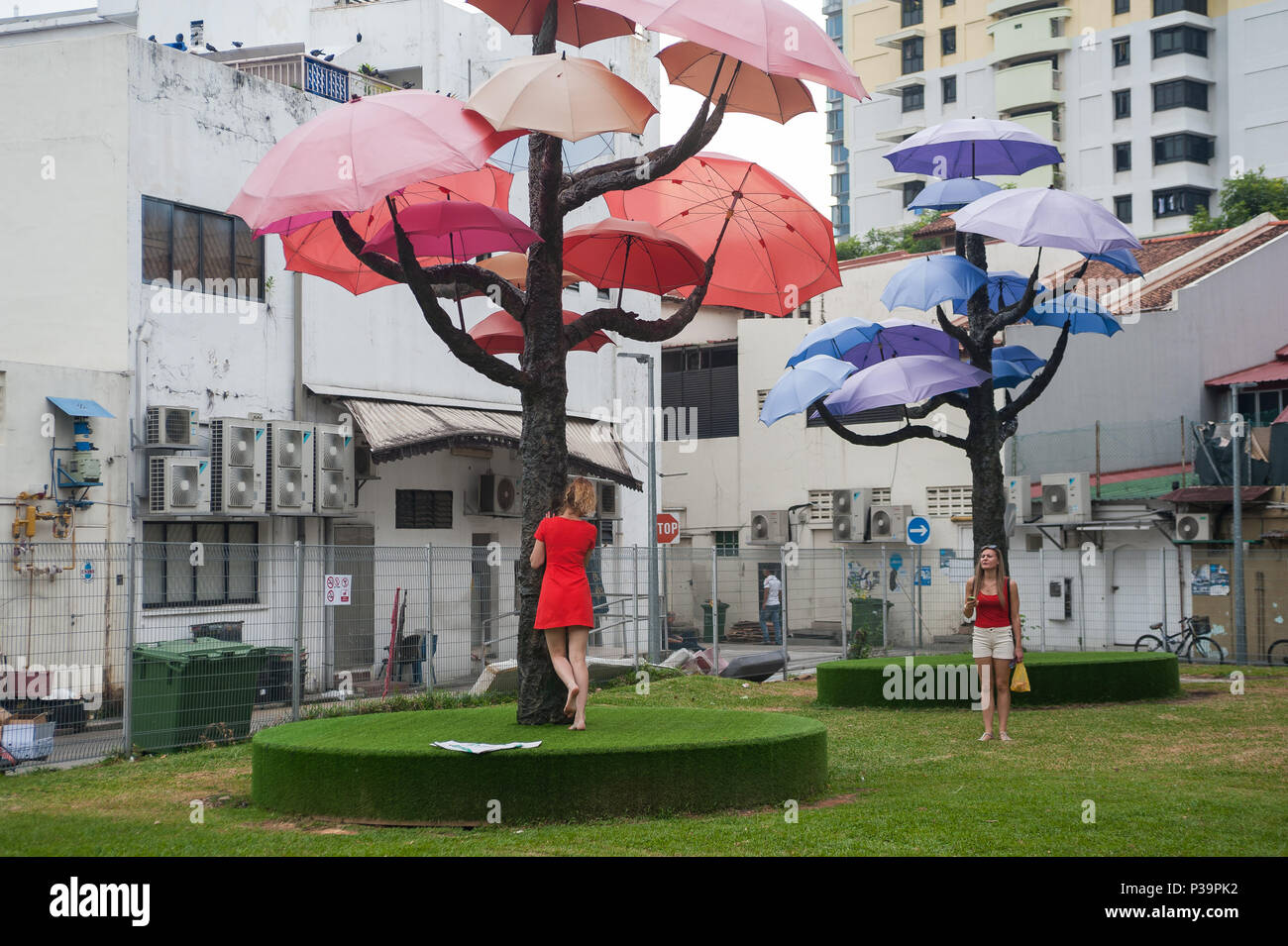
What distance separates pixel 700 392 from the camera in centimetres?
3959

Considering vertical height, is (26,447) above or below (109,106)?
below

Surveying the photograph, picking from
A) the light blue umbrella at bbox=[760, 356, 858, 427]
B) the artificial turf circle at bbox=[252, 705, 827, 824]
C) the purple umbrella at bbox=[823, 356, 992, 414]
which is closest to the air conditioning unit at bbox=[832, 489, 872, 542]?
the light blue umbrella at bbox=[760, 356, 858, 427]

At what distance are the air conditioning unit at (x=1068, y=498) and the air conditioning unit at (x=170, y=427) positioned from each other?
707 inches

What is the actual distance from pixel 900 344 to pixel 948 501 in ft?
53.3

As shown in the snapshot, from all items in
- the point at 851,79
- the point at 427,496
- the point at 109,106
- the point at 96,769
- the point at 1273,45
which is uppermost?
the point at 1273,45

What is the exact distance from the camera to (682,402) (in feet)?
131

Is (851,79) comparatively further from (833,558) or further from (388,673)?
(833,558)

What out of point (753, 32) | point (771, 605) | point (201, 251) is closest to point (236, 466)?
point (201, 251)

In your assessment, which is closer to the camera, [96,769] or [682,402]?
[96,769]

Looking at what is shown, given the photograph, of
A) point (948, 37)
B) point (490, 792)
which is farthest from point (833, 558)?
point (948, 37)

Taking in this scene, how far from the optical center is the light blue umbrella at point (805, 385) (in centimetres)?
1725

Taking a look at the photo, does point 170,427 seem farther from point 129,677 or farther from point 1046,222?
point 1046,222
